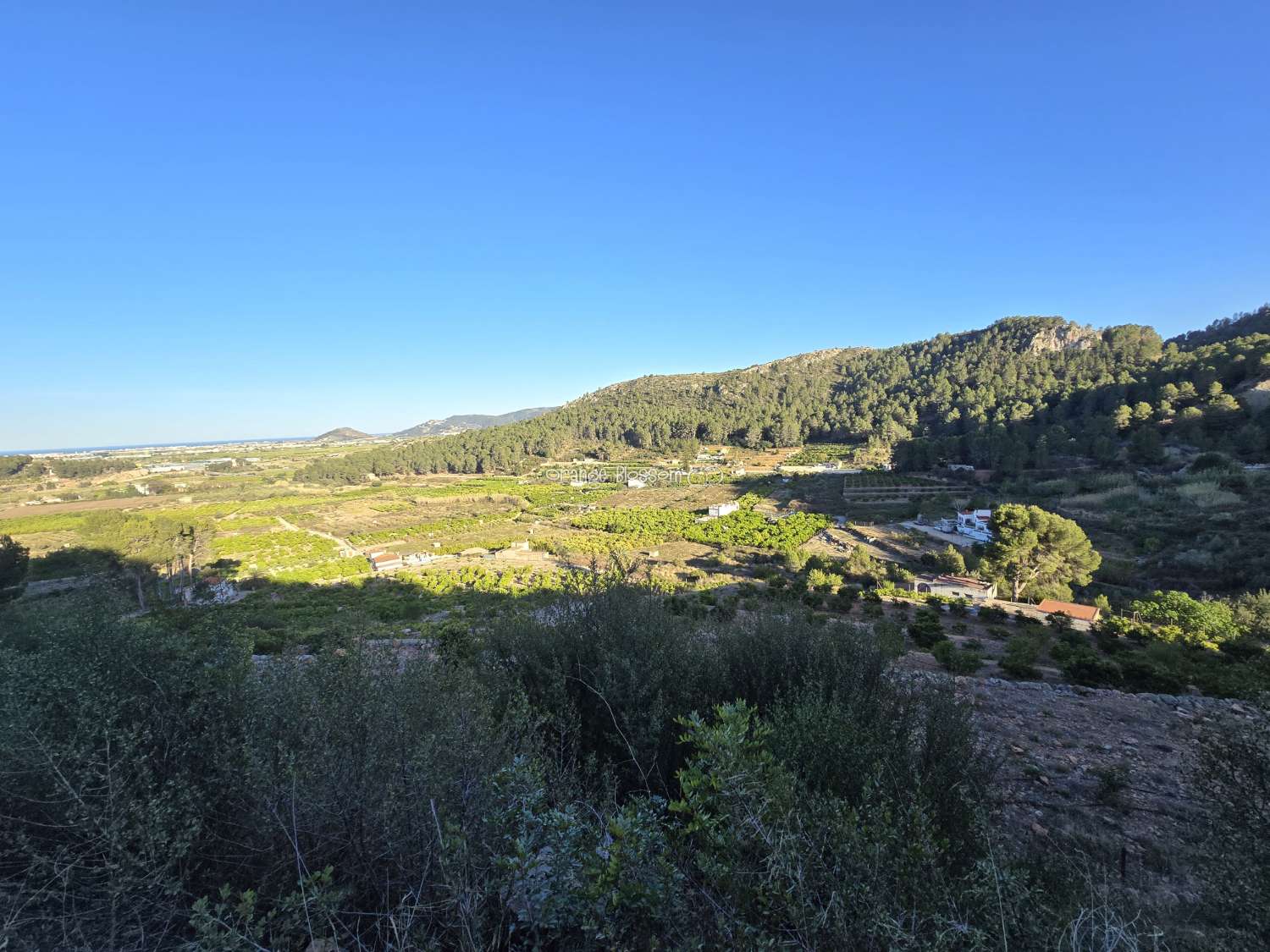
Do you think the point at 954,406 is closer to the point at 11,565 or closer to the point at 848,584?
the point at 848,584

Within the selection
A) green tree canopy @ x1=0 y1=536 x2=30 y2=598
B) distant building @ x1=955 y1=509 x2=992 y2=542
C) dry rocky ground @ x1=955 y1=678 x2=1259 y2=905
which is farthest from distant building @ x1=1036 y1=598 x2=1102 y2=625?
green tree canopy @ x1=0 y1=536 x2=30 y2=598

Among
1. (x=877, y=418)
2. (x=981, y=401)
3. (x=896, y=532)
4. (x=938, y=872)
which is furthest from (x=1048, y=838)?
(x=877, y=418)

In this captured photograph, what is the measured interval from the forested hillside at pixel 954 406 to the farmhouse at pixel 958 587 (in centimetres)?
2959

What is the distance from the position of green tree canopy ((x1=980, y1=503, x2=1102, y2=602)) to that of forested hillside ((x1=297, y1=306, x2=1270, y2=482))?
28494 millimetres

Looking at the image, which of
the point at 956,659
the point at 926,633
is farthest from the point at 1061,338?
the point at 956,659

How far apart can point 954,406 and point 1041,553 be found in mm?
61917

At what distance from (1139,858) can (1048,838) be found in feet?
3.03

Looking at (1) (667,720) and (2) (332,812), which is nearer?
(2) (332,812)

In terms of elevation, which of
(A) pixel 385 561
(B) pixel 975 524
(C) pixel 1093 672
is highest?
(C) pixel 1093 672

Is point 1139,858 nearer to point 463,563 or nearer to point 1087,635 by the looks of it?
point 1087,635

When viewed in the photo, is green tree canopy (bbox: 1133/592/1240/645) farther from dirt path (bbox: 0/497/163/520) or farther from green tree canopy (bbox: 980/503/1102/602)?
dirt path (bbox: 0/497/163/520)

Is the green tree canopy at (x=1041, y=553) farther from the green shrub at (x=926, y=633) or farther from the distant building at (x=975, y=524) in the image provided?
the green shrub at (x=926, y=633)

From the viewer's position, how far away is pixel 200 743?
2684 mm

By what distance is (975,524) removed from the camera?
31125mm
